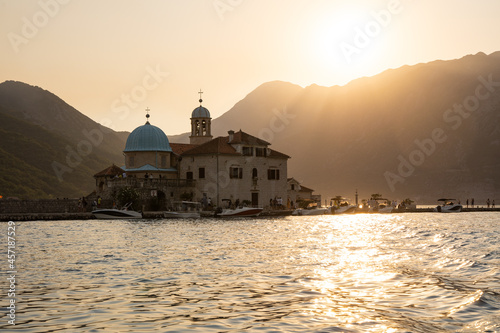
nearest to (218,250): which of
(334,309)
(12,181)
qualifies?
(334,309)

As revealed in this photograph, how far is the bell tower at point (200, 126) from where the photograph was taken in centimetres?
9325

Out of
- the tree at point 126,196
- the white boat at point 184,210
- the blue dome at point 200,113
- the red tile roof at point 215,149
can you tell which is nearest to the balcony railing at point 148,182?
the tree at point 126,196

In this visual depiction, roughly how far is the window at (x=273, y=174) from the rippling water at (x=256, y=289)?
53.2 meters

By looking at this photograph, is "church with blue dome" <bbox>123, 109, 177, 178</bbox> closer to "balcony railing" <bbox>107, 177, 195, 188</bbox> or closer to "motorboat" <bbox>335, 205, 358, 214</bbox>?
"balcony railing" <bbox>107, 177, 195, 188</bbox>

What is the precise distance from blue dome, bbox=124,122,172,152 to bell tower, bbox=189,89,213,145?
9979mm


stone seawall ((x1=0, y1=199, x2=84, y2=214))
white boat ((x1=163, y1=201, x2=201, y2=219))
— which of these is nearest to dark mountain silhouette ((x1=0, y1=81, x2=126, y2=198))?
stone seawall ((x1=0, y1=199, x2=84, y2=214))

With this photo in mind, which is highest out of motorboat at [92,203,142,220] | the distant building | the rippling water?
the distant building

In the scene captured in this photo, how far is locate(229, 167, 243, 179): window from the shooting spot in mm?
78750

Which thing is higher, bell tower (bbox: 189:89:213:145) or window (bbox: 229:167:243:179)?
bell tower (bbox: 189:89:213:145)

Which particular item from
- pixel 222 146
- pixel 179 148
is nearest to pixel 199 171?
pixel 222 146

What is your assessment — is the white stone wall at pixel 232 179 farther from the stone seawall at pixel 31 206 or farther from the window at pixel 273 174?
the stone seawall at pixel 31 206

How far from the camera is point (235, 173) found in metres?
79.2

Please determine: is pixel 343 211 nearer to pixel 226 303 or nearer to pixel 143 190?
pixel 143 190

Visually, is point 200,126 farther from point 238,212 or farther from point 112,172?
point 238,212
